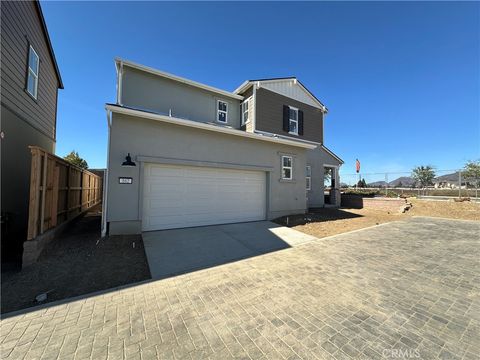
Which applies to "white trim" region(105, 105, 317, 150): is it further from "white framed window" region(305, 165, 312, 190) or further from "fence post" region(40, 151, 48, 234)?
"white framed window" region(305, 165, 312, 190)

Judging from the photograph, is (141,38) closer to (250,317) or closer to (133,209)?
(133,209)

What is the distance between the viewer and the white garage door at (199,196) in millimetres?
6965

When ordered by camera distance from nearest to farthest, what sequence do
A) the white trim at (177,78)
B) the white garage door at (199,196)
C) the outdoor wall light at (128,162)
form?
the outdoor wall light at (128,162) < the white garage door at (199,196) < the white trim at (177,78)

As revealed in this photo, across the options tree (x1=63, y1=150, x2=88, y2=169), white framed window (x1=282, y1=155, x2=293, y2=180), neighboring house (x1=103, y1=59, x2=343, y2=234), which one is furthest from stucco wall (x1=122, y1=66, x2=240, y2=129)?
tree (x1=63, y1=150, x2=88, y2=169)

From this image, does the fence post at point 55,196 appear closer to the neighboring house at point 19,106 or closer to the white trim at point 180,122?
the neighboring house at point 19,106

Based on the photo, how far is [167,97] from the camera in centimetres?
1092

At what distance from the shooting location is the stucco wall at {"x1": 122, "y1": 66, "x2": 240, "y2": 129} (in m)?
9.99

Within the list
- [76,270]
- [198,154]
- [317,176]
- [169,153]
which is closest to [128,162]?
[169,153]

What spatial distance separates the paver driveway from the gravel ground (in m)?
0.50

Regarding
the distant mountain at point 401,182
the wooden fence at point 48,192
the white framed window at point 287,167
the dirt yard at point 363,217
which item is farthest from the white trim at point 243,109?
the distant mountain at point 401,182

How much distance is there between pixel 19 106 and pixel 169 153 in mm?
4803

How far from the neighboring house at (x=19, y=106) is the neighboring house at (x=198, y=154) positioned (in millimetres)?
2594

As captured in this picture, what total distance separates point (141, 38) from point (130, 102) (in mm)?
2790

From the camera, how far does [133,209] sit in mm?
6504
